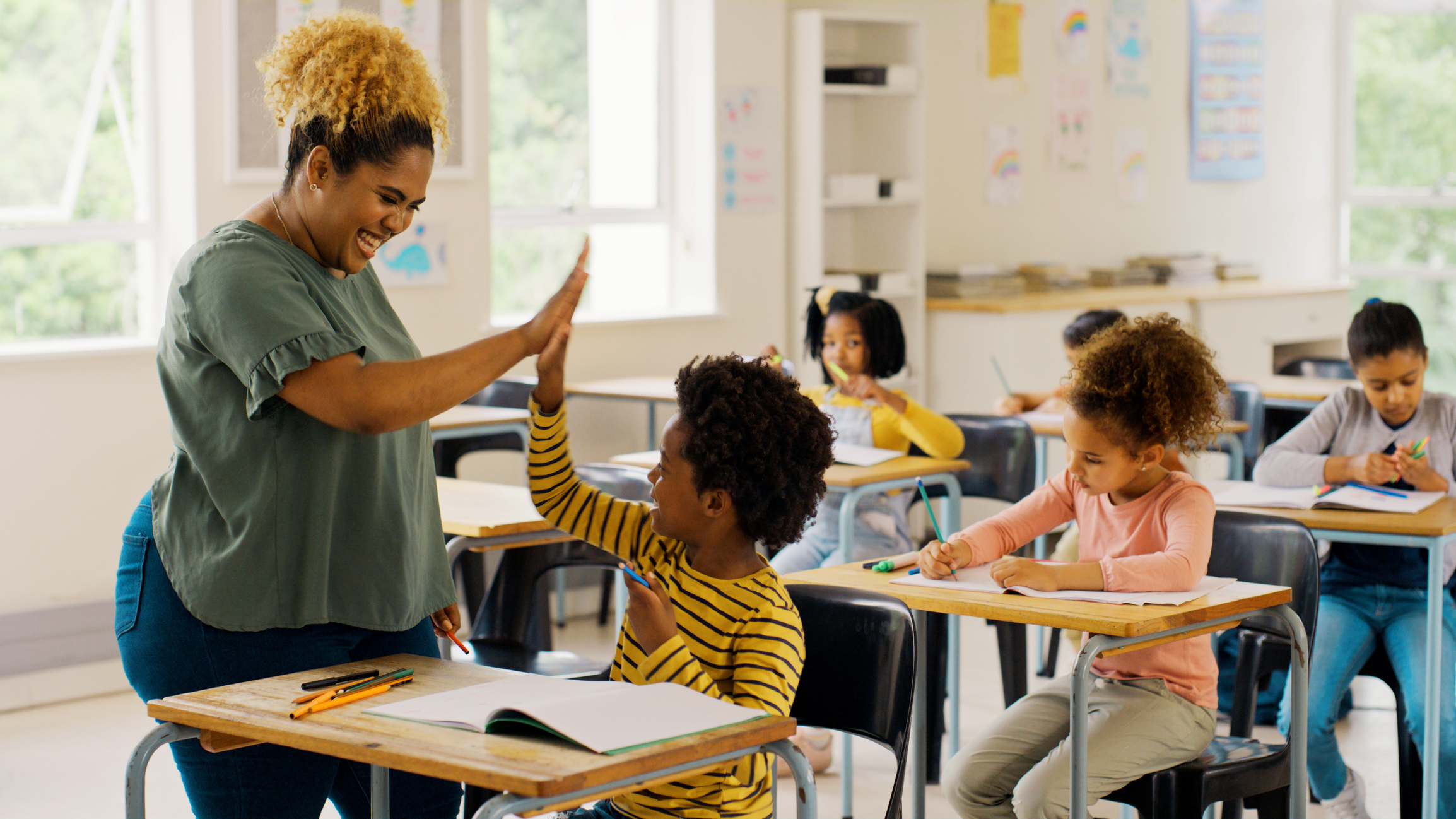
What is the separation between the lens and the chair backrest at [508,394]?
14.4 ft

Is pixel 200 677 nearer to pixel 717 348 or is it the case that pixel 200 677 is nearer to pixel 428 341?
pixel 428 341

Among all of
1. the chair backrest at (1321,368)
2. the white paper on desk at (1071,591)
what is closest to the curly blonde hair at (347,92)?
the white paper on desk at (1071,591)

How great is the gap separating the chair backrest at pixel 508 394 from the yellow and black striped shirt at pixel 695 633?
2.50m

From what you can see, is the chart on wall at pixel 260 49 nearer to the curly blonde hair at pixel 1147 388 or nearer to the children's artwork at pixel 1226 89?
the curly blonde hair at pixel 1147 388

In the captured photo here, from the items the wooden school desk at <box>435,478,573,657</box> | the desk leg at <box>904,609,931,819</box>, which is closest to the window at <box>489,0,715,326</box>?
the wooden school desk at <box>435,478,573,657</box>

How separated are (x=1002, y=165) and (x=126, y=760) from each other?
4285 millimetres

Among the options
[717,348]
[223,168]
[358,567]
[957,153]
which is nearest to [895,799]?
[358,567]

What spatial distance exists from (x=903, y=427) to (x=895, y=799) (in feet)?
5.88

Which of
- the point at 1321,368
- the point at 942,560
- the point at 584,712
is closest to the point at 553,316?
the point at 584,712

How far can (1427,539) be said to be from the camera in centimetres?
267

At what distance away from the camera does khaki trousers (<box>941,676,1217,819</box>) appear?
2121mm

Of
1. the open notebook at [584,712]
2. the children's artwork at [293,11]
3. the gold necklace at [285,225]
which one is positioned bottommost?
the open notebook at [584,712]

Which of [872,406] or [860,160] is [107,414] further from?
[860,160]

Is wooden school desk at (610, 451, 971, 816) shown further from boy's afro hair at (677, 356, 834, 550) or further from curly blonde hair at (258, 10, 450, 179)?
curly blonde hair at (258, 10, 450, 179)
